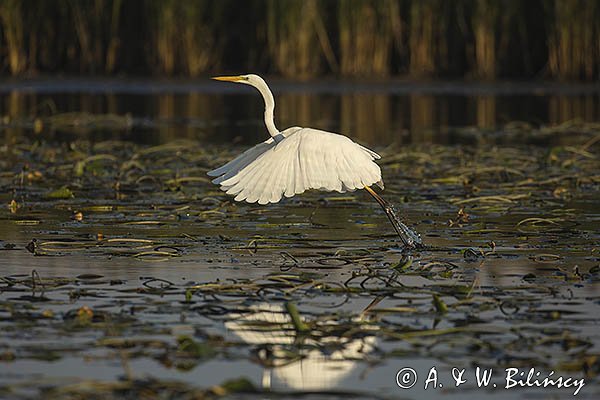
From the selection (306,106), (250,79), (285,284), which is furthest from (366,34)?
(285,284)

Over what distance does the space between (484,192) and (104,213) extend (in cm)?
331

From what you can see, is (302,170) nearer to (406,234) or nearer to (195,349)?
(406,234)

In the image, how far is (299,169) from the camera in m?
8.59

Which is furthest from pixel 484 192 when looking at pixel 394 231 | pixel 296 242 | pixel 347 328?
pixel 347 328

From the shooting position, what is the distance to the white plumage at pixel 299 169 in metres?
8.46

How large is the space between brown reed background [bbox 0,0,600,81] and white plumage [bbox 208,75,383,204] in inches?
693

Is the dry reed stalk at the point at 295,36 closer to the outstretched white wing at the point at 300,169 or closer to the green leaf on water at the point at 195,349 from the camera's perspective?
the outstretched white wing at the point at 300,169

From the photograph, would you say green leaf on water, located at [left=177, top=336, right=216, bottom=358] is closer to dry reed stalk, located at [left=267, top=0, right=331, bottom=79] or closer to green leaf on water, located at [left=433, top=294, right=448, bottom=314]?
green leaf on water, located at [left=433, top=294, right=448, bottom=314]

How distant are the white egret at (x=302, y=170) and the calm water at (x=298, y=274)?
0.38 metres

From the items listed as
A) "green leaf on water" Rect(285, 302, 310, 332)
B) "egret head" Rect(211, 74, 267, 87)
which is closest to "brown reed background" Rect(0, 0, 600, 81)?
"egret head" Rect(211, 74, 267, 87)

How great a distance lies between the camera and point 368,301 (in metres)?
6.95

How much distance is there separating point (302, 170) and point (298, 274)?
44.1 inches
